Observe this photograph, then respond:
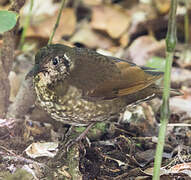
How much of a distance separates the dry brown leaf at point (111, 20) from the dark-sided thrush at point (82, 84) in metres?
2.65

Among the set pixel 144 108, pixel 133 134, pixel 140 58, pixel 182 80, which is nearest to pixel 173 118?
pixel 144 108

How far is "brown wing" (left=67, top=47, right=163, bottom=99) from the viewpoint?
3.31 m

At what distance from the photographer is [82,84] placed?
3.30 metres

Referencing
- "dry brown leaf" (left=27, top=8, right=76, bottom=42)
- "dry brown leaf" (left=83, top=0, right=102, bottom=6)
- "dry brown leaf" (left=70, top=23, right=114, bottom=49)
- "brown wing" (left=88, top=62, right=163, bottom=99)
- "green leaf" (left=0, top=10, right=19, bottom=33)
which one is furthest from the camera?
"dry brown leaf" (left=83, top=0, right=102, bottom=6)

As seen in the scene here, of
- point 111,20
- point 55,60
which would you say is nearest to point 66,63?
point 55,60

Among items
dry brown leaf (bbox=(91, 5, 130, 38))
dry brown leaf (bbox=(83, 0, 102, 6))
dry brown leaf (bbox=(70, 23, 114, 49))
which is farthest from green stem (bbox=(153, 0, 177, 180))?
dry brown leaf (bbox=(83, 0, 102, 6))

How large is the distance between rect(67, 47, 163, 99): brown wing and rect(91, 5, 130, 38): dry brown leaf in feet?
8.58

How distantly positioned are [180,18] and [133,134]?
3.10 m

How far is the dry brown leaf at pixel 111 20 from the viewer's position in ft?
20.1

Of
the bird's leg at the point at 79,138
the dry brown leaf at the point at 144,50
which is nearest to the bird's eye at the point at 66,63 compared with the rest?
the bird's leg at the point at 79,138

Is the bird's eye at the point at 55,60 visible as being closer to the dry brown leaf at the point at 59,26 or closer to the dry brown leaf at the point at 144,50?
the dry brown leaf at the point at 144,50

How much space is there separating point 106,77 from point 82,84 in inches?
8.1

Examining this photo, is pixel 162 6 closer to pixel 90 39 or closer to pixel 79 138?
pixel 90 39

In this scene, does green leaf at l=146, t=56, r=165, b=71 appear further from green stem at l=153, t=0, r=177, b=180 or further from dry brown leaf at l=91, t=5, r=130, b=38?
green stem at l=153, t=0, r=177, b=180
